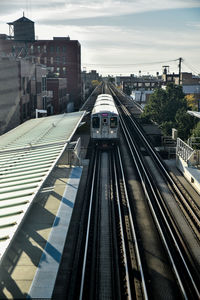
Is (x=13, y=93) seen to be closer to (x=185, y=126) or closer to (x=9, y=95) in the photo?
→ (x=9, y=95)

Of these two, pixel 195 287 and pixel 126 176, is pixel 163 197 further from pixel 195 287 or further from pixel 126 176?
pixel 195 287

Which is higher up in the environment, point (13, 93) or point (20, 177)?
point (13, 93)

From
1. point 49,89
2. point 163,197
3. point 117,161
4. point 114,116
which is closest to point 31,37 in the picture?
point 49,89

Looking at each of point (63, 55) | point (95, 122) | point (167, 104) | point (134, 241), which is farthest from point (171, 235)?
point (63, 55)

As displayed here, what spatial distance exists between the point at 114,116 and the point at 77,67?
173 ft

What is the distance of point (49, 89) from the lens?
50.8 meters

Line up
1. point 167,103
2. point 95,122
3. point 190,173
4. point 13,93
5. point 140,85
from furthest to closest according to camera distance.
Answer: point 140,85
point 167,103
point 13,93
point 95,122
point 190,173

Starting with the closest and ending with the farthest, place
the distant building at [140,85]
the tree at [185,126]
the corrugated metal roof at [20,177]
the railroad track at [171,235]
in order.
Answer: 1. the corrugated metal roof at [20,177]
2. the railroad track at [171,235]
3. the tree at [185,126]
4. the distant building at [140,85]

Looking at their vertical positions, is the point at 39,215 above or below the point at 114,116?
below

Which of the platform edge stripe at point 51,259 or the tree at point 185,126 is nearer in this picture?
the platform edge stripe at point 51,259

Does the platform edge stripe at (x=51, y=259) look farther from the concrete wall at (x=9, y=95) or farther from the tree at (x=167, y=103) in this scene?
the tree at (x=167, y=103)

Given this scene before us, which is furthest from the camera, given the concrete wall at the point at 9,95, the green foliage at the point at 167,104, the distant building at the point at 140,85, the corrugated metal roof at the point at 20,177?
the distant building at the point at 140,85

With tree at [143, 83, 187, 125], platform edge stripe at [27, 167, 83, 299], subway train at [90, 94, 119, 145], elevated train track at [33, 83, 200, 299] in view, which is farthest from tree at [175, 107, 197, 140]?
platform edge stripe at [27, 167, 83, 299]

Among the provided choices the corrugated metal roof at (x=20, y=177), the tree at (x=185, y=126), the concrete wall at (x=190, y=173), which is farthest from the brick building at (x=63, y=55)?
the corrugated metal roof at (x=20, y=177)
